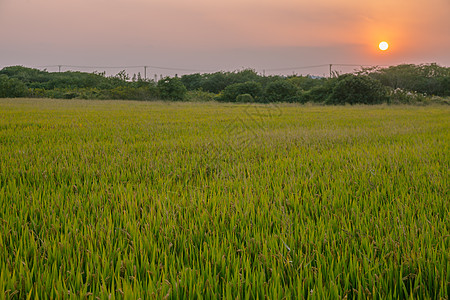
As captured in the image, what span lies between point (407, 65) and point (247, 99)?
27.9 m

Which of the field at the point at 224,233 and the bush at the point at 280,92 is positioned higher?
the bush at the point at 280,92

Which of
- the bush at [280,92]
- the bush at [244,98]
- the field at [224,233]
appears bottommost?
the field at [224,233]

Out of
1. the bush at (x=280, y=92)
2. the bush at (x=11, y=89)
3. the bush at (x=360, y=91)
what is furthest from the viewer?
the bush at (x=280, y=92)

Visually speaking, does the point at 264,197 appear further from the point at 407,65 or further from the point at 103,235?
the point at 407,65

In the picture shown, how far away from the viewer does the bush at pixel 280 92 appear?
117 ft

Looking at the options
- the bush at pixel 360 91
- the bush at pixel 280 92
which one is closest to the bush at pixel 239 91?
the bush at pixel 280 92

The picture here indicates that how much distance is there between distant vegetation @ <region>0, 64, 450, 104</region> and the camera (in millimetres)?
27922

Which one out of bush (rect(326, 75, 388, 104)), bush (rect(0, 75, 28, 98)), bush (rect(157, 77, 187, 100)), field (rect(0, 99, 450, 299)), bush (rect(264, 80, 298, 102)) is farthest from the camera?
bush (rect(264, 80, 298, 102))

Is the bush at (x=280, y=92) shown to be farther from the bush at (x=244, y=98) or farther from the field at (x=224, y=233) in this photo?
the field at (x=224, y=233)

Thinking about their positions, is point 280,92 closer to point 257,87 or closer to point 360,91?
point 257,87

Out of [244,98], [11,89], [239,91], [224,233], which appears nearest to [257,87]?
[239,91]

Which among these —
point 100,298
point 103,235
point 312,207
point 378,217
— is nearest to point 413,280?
point 378,217

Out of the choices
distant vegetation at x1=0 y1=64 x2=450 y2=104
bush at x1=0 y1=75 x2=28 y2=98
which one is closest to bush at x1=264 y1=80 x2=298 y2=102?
distant vegetation at x1=0 y1=64 x2=450 y2=104

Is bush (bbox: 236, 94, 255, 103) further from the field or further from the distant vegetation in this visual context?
the field
